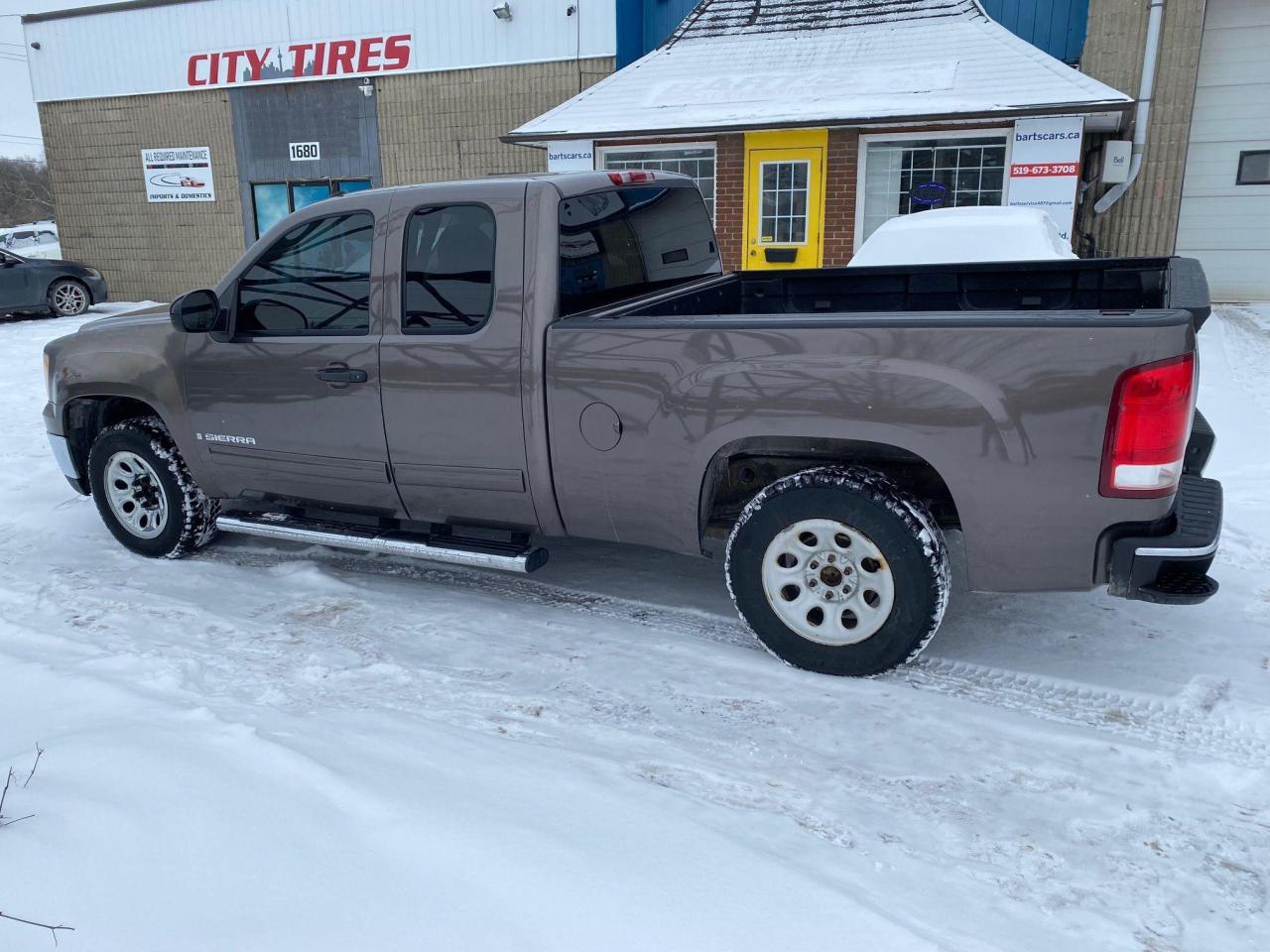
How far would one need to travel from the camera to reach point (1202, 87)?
13180 mm

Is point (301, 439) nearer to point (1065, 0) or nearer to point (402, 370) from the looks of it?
point (402, 370)

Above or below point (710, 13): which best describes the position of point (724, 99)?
below

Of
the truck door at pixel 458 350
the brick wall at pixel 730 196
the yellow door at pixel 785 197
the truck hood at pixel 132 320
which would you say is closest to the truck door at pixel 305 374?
the truck door at pixel 458 350

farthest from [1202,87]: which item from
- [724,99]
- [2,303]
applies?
[2,303]

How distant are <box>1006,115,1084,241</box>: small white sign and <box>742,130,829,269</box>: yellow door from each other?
2.44 meters

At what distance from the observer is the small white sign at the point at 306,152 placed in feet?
57.7

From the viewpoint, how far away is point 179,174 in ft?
61.9

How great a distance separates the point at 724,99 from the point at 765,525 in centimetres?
1043

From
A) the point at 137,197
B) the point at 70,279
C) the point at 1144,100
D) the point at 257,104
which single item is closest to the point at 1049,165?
the point at 1144,100

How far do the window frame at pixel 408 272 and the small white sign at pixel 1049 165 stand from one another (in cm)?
959

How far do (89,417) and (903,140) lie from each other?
1055 centimetres

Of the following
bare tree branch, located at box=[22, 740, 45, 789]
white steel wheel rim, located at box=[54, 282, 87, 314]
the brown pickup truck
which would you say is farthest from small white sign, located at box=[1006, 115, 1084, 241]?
white steel wheel rim, located at box=[54, 282, 87, 314]

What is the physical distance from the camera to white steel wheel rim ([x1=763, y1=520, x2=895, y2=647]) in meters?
3.49

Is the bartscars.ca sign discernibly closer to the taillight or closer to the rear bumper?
the taillight
